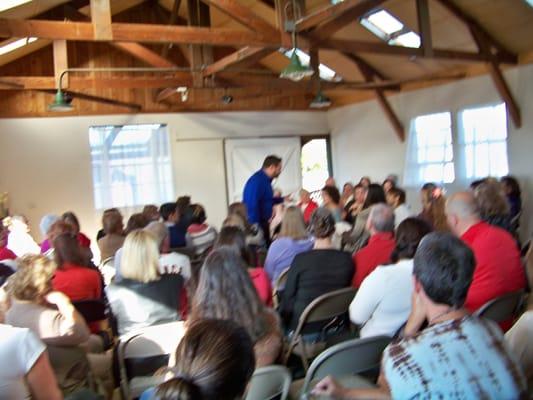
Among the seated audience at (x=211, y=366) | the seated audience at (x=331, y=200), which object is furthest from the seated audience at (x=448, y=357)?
the seated audience at (x=331, y=200)

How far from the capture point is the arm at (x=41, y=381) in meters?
1.98

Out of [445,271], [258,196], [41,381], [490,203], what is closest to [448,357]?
[445,271]

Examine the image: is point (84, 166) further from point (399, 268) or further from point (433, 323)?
point (433, 323)

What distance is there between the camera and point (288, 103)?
11.7 m

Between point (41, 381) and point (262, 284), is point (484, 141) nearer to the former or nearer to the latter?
point (262, 284)

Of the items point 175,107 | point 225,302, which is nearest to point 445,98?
point 175,107

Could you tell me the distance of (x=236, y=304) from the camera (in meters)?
2.43

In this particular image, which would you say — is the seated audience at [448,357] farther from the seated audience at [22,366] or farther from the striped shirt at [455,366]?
the seated audience at [22,366]

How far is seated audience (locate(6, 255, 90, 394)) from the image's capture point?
103 inches

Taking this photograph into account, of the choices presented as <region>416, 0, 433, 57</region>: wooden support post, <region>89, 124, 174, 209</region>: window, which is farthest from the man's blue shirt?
<region>89, 124, 174, 209</region>: window

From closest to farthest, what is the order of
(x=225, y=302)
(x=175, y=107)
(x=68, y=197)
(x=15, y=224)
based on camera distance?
(x=225, y=302) → (x=15, y=224) → (x=68, y=197) → (x=175, y=107)

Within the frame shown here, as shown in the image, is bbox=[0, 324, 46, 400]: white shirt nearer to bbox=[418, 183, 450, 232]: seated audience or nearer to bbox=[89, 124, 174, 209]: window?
bbox=[418, 183, 450, 232]: seated audience

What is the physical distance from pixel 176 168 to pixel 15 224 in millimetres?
4891

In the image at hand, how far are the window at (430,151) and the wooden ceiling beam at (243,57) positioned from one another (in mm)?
3972
